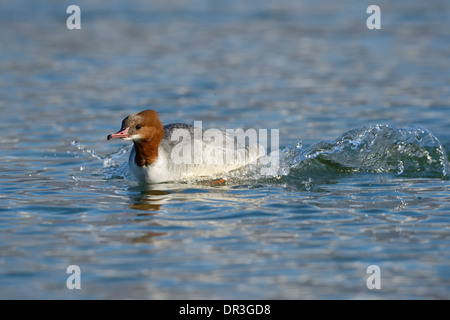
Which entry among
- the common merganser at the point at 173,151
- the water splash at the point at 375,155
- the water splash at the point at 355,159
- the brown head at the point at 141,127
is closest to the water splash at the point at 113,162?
the water splash at the point at 355,159

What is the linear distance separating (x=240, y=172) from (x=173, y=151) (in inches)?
44.4

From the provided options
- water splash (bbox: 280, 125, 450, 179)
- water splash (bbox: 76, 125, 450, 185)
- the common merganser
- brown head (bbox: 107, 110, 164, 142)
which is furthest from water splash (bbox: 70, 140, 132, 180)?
water splash (bbox: 280, 125, 450, 179)

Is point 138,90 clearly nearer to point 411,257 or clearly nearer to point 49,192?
point 49,192

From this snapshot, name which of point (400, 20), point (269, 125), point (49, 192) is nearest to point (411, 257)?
point (49, 192)

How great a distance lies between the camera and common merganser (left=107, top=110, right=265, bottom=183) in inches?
409

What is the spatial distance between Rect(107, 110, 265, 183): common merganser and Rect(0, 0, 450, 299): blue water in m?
0.26

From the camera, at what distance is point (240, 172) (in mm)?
11258

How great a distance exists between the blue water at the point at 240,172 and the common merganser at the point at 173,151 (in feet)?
0.87

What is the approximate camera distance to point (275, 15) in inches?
917

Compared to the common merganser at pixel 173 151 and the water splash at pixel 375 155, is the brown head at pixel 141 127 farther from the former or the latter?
the water splash at pixel 375 155

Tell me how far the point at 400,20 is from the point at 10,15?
37.8 ft

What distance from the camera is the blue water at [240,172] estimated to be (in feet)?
23.8
